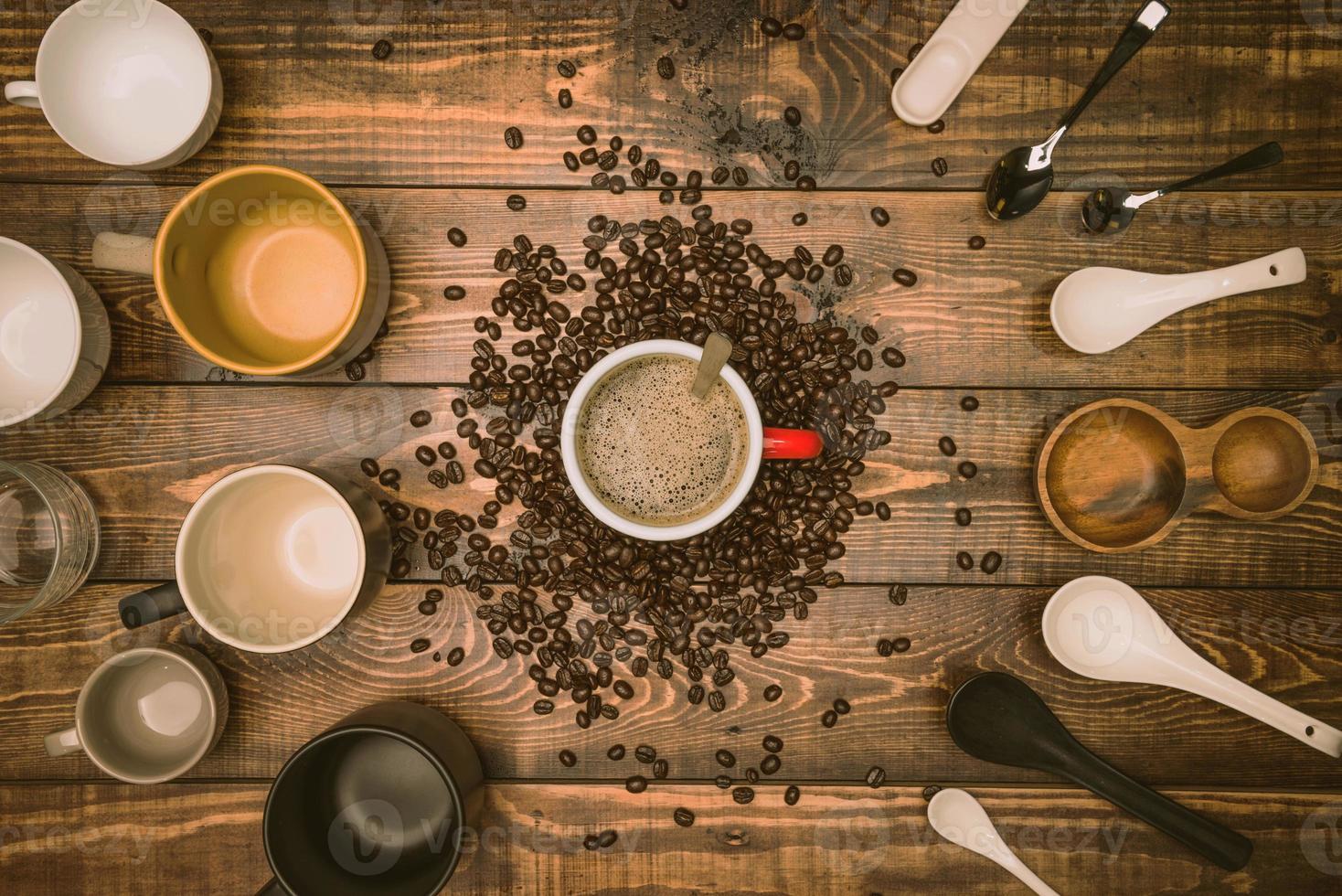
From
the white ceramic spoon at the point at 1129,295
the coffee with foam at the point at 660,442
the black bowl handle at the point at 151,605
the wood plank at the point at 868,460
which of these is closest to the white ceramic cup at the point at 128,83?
the wood plank at the point at 868,460

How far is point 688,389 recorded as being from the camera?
0.99m

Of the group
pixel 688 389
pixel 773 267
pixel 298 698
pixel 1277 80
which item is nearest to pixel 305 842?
pixel 298 698

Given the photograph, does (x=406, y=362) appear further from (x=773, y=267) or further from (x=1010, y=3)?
(x=1010, y=3)

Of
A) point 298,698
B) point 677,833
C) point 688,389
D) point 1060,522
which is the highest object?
point 688,389

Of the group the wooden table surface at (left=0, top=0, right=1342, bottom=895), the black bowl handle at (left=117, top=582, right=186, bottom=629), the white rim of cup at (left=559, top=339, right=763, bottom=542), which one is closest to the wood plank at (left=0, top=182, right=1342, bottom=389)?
the wooden table surface at (left=0, top=0, right=1342, bottom=895)

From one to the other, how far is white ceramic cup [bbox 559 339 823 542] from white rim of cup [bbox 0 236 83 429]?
66 centimetres

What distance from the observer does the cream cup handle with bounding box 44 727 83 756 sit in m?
0.98

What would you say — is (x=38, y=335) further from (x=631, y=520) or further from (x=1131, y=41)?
(x=1131, y=41)

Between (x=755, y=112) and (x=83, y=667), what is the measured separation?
4.10ft

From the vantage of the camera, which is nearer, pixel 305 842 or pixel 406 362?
pixel 305 842

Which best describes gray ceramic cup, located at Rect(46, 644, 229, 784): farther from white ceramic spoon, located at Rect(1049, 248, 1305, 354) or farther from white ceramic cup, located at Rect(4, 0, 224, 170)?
white ceramic spoon, located at Rect(1049, 248, 1305, 354)

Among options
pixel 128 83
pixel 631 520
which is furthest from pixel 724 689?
pixel 128 83

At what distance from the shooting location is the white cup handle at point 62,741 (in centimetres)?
98

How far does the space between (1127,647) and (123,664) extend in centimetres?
137
